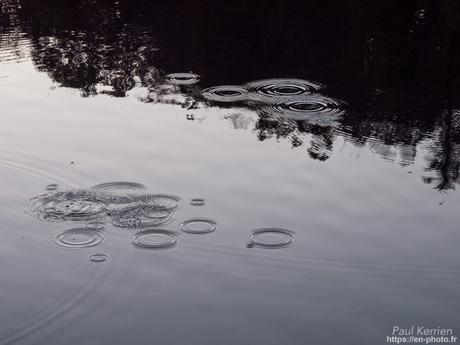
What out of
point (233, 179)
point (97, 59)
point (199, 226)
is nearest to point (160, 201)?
point (199, 226)

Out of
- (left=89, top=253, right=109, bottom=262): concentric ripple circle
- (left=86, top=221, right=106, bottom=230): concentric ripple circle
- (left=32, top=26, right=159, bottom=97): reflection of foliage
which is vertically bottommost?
(left=89, top=253, right=109, bottom=262): concentric ripple circle

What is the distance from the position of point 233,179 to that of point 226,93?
1874 millimetres

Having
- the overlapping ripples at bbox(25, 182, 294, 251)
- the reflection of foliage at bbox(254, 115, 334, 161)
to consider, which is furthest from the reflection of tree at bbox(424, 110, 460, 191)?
the overlapping ripples at bbox(25, 182, 294, 251)

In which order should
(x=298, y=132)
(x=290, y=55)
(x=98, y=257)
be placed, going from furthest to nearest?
(x=290, y=55)
(x=298, y=132)
(x=98, y=257)

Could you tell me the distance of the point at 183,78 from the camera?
7.40 metres

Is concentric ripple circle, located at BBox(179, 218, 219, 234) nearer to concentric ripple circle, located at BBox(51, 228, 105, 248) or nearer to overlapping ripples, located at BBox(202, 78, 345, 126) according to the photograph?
concentric ripple circle, located at BBox(51, 228, 105, 248)

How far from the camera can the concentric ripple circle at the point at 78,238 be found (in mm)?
4508

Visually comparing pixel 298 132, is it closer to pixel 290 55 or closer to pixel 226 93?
pixel 226 93

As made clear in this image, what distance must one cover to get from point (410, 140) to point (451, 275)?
2.05m

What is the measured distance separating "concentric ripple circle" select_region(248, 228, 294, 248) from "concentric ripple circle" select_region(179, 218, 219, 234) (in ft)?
0.91

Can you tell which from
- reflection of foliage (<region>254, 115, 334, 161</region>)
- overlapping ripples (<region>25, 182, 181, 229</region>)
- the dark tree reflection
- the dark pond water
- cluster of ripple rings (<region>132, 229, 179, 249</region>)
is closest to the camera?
the dark pond water

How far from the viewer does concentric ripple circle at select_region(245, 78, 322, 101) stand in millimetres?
6941

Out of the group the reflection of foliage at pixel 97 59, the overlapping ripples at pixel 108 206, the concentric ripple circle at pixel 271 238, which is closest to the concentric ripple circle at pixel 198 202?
the overlapping ripples at pixel 108 206

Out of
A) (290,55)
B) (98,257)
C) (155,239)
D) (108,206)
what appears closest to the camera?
(98,257)
